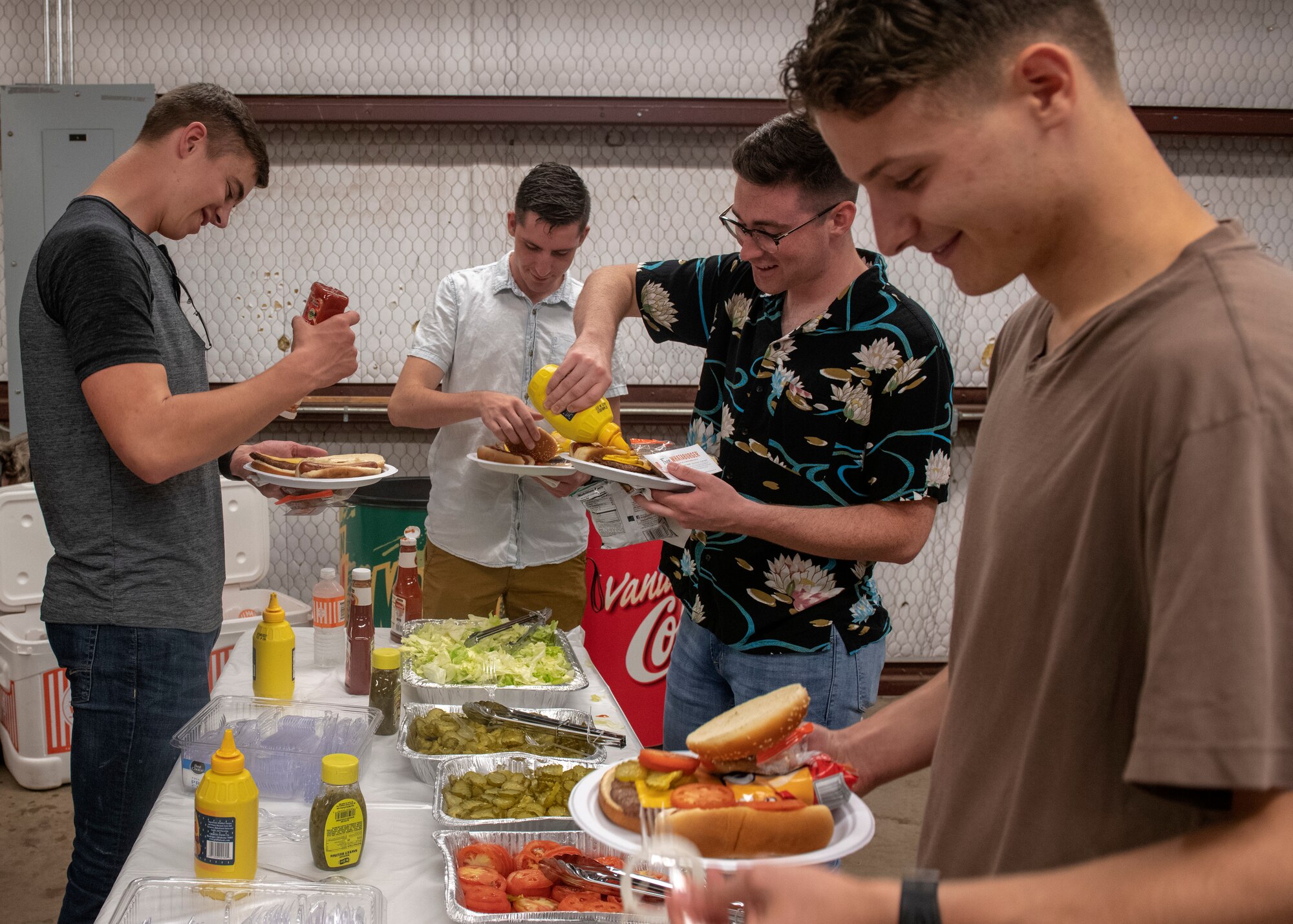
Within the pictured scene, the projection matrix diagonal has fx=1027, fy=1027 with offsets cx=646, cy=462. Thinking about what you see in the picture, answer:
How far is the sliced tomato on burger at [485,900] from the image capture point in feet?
4.59

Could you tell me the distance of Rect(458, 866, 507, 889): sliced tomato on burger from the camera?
144cm

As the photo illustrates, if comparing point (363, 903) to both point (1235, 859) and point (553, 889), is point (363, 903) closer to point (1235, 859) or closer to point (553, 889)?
point (553, 889)

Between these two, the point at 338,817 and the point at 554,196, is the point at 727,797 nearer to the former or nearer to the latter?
the point at 338,817

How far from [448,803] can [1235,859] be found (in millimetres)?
1262

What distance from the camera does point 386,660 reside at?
203 cm

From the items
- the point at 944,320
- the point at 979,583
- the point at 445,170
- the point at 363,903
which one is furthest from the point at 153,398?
the point at 944,320

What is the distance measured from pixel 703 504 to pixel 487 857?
0.72 m

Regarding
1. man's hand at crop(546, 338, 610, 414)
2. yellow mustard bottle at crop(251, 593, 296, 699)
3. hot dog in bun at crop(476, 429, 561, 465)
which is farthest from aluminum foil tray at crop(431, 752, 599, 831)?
hot dog in bun at crop(476, 429, 561, 465)

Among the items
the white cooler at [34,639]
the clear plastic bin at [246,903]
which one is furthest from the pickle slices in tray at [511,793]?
the white cooler at [34,639]

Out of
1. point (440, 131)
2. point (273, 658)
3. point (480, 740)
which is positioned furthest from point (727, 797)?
point (440, 131)

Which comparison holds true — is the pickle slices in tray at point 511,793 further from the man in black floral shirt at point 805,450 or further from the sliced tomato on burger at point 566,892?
the man in black floral shirt at point 805,450

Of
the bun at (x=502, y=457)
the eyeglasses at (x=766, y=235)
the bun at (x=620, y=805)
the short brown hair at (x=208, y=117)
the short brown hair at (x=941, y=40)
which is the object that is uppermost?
the short brown hair at (x=208, y=117)

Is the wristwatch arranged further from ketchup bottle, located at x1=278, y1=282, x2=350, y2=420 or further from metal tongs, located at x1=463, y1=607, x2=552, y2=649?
ketchup bottle, located at x1=278, y1=282, x2=350, y2=420

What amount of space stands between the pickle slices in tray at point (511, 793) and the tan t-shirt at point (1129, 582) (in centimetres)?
75
